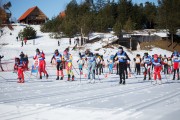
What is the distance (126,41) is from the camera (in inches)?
2156

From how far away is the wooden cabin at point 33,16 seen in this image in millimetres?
92562

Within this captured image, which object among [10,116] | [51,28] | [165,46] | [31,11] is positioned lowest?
[10,116]

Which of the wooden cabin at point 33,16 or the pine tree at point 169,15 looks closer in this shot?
the pine tree at point 169,15

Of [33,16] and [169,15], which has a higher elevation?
[33,16]

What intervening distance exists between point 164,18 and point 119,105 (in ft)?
179

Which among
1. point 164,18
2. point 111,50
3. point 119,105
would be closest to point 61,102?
point 119,105

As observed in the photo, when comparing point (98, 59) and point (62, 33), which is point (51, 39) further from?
point (98, 59)

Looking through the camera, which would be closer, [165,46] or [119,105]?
[119,105]

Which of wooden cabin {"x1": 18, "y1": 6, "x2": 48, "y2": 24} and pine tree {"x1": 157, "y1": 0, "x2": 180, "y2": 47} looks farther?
wooden cabin {"x1": 18, "y1": 6, "x2": 48, "y2": 24}

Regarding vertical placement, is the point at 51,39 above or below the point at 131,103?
above

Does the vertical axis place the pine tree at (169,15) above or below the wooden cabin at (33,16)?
below

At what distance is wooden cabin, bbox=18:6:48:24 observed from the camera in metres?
92.6

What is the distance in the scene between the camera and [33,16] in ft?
306

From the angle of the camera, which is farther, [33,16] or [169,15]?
[33,16]
